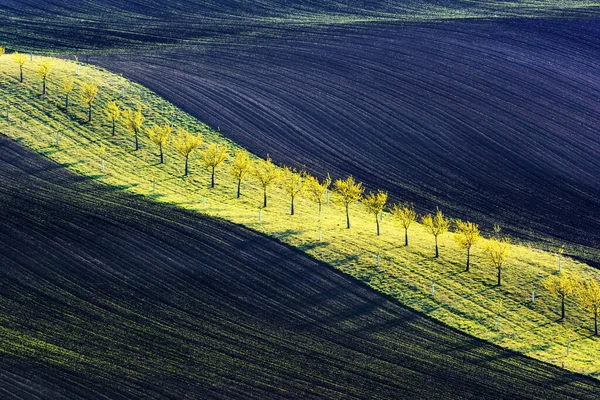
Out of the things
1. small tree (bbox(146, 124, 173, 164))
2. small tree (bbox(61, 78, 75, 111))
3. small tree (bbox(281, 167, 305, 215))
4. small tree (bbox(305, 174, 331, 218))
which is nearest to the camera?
small tree (bbox(305, 174, 331, 218))

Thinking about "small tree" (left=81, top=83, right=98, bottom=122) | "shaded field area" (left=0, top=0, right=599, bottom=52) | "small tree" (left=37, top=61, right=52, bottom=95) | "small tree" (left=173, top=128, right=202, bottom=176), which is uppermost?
"shaded field area" (left=0, top=0, right=599, bottom=52)

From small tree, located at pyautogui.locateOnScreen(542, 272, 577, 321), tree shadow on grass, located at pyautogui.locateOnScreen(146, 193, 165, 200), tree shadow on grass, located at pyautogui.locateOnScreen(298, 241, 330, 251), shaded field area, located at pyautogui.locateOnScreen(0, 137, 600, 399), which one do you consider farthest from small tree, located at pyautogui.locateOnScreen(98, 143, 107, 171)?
small tree, located at pyautogui.locateOnScreen(542, 272, 577, 321)

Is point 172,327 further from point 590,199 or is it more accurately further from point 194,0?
point 194,0

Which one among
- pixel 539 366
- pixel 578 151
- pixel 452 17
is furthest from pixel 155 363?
pixel 452 17

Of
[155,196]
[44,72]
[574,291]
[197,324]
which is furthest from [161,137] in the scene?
[574,291]

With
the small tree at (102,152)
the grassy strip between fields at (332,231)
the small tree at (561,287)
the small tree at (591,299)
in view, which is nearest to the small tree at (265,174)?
the grassy strip between fields at (332,231)

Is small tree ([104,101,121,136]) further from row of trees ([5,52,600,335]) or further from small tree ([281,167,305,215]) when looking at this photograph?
small tree ([281,167,305,215])
